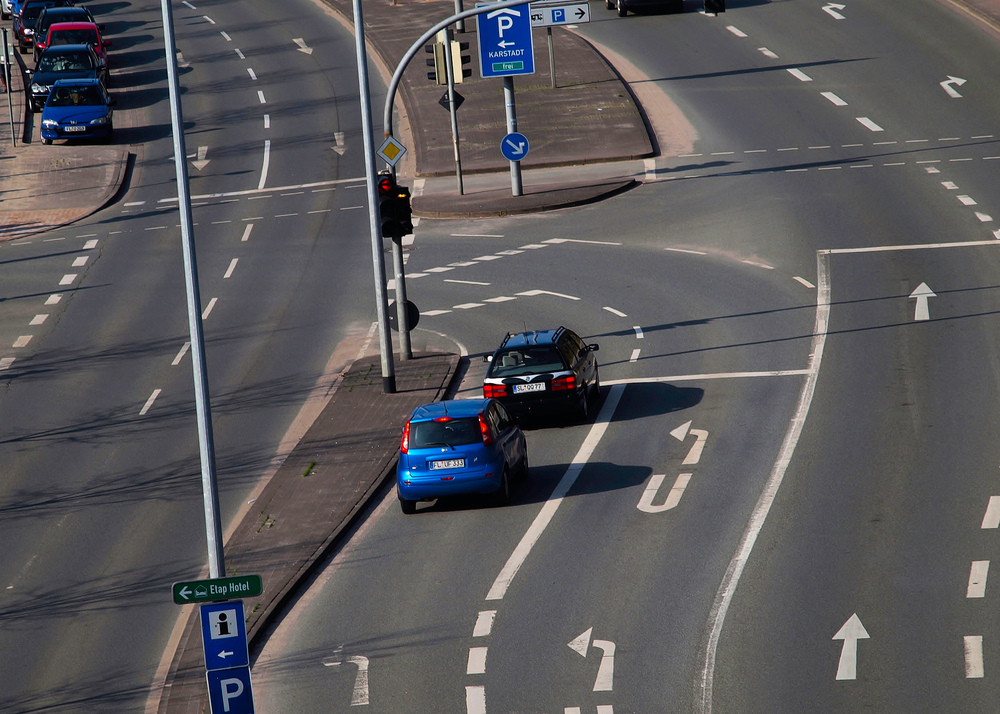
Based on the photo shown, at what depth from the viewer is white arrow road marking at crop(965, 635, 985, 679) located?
12828 millimetres

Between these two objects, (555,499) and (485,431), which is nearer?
(485,431)

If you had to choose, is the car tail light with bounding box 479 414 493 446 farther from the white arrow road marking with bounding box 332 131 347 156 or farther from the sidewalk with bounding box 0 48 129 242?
the white arrow road marking with bounding box 332 131 347 156

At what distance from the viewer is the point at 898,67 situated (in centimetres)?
4941

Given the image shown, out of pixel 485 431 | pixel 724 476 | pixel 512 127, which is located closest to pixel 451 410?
pixel 485 431

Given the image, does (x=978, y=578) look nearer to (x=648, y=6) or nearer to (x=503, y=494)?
A: (x=503, y=494)

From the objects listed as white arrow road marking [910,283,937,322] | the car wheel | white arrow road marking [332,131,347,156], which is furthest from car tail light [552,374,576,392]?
white arrow road marking [332,131,347,156]

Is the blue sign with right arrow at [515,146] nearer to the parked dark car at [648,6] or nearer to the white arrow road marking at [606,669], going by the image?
the white arrow road marking at [606,669]

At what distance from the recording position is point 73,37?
56.8 m

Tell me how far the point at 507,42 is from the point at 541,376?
63.1 ft

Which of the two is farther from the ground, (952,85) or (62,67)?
(62,67)

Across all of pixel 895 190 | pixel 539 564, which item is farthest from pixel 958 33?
pixel 539 564

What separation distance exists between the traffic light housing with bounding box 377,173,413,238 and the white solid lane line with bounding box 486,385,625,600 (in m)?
4.95

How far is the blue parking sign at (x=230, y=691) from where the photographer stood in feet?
34.8

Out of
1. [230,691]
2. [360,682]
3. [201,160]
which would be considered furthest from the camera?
[201,160]
